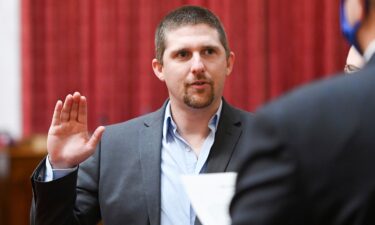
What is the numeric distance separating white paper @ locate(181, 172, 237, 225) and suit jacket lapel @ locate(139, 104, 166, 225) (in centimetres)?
43

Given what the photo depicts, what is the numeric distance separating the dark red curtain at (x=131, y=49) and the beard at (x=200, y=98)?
284 centimetres

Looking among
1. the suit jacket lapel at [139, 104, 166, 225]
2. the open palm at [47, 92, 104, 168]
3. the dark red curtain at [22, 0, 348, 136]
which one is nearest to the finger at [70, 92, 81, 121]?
the open palm at [47, 92, 104, 168]

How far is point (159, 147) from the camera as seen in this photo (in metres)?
1.94

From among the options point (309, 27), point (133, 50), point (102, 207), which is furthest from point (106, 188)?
point (309, 27)

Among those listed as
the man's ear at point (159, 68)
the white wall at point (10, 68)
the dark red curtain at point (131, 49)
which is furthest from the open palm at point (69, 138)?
the white wall at point (10, 68)

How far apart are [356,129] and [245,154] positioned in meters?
0.16

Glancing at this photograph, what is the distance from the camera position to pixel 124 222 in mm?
1830

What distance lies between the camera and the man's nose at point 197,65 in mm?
1946

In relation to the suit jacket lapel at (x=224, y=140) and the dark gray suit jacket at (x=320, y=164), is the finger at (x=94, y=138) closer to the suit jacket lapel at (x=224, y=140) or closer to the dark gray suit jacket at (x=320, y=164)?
the suit jacket lapel at (x=224, y=140)

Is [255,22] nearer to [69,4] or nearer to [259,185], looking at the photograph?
[69,4]

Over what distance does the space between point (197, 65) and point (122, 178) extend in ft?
1.42

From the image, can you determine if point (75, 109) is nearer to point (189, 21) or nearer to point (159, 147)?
point (159, 147)

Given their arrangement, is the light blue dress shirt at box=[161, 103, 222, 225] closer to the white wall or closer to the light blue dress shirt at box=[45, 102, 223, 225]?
the light blue dress shirt at box=[45, 102, 223, 225]

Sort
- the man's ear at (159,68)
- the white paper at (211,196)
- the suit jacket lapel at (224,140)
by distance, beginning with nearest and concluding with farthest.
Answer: the white paper at (211,196)
the suit jacket lapel at (224,140)
the man's ear at (159,68)
